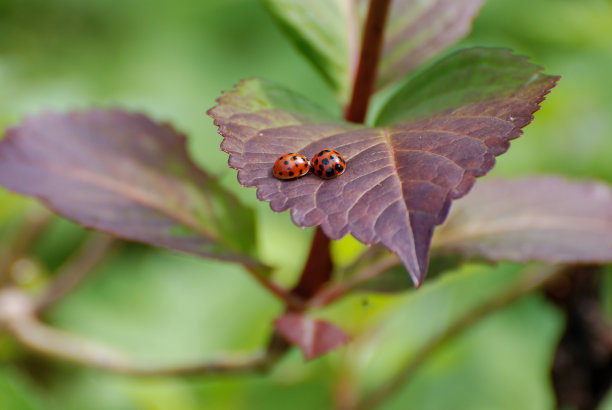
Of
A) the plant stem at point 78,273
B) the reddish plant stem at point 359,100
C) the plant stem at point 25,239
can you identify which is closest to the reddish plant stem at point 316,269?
the reddish plant stem at point 359,100

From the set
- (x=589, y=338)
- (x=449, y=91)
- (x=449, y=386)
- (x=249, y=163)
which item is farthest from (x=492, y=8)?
(x=249, y=163)

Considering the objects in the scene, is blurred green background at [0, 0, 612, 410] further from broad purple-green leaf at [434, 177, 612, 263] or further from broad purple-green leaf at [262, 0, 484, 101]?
broad purple-green leaf at [262, 0, 484, 101]

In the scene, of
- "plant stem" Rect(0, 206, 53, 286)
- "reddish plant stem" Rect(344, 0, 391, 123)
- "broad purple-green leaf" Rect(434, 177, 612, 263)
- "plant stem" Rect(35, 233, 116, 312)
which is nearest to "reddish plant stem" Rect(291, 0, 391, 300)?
"reddish plant stem" Rect(344, 0, 391, 123)

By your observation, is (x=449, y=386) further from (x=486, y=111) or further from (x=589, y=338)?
(x=486, y=111)

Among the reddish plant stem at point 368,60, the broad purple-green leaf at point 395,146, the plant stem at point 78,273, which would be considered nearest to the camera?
the broad purple-green leaf at point 395,146

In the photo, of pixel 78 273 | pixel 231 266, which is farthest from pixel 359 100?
pixel 231 266

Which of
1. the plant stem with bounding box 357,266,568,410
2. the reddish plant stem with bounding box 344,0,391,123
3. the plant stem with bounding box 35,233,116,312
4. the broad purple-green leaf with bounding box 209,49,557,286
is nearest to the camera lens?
the broad purple-green leaf with bounding box 209,49,557,286

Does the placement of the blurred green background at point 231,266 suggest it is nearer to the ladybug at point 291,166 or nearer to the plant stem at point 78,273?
the plant stem at point 78,273
